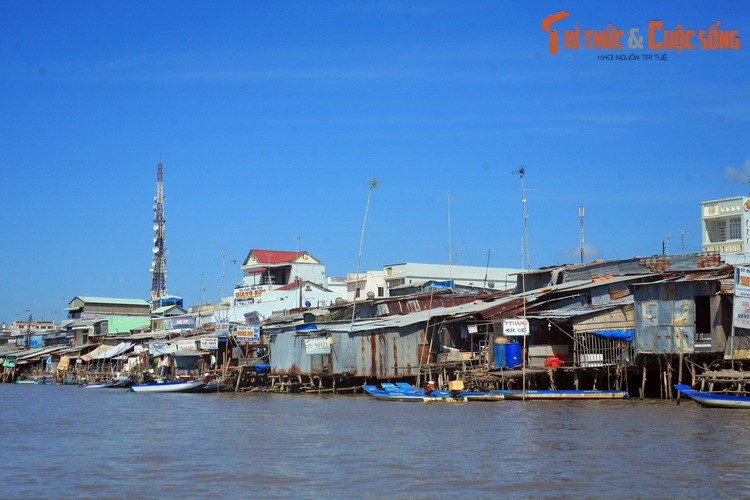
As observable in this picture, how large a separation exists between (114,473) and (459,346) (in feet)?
76.4

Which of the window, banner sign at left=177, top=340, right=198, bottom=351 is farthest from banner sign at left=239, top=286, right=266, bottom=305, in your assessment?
the window

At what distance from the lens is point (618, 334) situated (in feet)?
110

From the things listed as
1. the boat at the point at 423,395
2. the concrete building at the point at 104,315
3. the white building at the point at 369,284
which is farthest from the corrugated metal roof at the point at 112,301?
the boat at the point at 423,395

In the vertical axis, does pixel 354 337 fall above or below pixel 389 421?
above

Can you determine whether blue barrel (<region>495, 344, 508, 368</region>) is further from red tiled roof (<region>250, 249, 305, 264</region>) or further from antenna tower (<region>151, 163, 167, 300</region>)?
antenna tower (<region>151, 163, 167, 300</region>)

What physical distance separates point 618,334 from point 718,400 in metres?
6.32

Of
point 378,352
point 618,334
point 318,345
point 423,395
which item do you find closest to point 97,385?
point 318,345

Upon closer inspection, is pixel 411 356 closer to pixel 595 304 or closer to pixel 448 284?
pixel 595 304

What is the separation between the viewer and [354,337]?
140ft

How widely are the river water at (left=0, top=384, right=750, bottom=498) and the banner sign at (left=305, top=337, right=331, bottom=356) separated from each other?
11.3 meters

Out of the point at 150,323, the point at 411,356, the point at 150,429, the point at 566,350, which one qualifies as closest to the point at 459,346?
the point at 411,356

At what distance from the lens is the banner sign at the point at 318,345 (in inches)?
1732

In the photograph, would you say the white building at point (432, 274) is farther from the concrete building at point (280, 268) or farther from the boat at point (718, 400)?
the boat at point (718, 400)

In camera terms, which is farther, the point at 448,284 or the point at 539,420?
the point at 448,284
